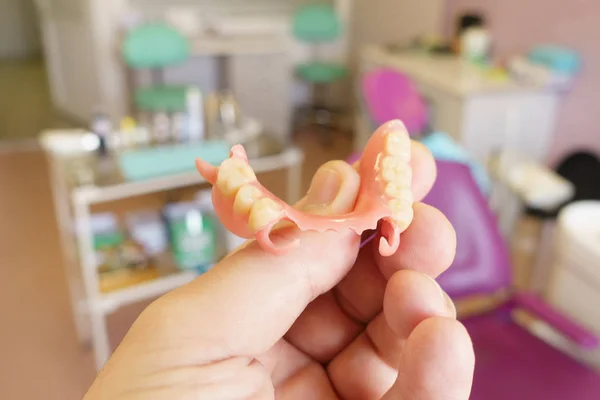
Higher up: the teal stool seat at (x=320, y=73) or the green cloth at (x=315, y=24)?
the green cloth at (x=315, y=24)

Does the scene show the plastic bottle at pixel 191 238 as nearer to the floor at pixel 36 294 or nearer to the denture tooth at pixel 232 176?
the floor at pixel 36 294

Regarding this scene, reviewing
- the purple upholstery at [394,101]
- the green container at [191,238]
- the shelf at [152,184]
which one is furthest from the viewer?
the purple upholstery at [394,101]

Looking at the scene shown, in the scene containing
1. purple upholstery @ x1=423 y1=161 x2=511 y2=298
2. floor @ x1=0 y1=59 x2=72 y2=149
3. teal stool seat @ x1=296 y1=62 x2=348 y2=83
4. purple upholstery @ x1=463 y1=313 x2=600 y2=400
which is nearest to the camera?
purple upholstery @ x1=463 y1=313 x2=600 y2=400

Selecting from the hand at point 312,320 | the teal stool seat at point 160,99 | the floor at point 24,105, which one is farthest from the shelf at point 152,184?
the floor at point 24,105

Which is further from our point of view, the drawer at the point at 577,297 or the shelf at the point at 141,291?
the shelf at the point at 141,291

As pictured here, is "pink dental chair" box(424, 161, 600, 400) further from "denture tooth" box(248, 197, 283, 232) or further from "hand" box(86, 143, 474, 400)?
"denture tooth" box(248, 197, 283, 232)

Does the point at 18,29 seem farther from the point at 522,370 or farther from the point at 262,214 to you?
the point at 262,214

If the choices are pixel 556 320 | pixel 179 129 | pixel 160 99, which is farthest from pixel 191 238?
pixel 160 99

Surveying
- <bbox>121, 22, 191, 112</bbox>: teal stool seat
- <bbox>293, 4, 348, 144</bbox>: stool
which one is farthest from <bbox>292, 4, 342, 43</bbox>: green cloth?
<bbox>121, 22, 191, 112</bbox>: teal stool seat
